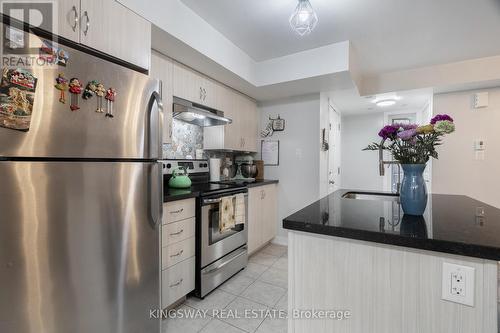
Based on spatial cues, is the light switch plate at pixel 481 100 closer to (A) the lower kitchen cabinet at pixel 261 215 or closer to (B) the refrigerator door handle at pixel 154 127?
(A) the lower kitchen cabinet at pixel 261 215

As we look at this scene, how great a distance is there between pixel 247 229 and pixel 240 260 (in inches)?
13.8

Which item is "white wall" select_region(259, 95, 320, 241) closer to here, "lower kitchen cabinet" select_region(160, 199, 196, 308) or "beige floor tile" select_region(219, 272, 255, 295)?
"beige floor tile" select_region(219, 272, 255, 295)

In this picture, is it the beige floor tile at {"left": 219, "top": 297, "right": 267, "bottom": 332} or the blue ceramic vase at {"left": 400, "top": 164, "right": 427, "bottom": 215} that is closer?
the blue ceramic vase at {"left": 400, "top": 164, "right": 427, "bottom": 215}

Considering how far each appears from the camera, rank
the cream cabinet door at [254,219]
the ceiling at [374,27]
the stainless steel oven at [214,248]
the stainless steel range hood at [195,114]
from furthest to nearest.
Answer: the cream cabinet door at [254,219] → the stainless steel range hood at [195,114] → the stainless steel oven at [214,248] → the ceiling at [374,27]

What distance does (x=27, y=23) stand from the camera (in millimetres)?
1033

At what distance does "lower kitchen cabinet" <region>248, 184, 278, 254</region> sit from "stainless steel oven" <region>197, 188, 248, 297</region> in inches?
13.7

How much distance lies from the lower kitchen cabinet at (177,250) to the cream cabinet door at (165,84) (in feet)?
2.43

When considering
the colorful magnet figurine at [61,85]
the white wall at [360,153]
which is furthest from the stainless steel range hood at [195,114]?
the white wall at [360,153]

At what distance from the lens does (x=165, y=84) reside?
218 cm

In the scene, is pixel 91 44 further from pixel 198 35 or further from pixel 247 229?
pixel 247 229

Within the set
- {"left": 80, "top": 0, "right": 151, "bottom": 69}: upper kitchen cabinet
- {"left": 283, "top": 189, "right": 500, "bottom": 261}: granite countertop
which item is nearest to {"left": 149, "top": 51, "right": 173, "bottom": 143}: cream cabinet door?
{"left": 80, "top": 0, "right": 151, "bottom": 69}: upper kitchen cabinet

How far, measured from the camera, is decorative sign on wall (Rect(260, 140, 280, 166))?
3.59m

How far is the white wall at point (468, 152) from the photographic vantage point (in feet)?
10.3

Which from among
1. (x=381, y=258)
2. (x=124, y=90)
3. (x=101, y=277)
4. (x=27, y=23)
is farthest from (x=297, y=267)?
(x=27, y=23)
